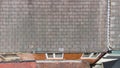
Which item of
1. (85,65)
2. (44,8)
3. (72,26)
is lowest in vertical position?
(85,65)

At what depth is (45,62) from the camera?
→ 56.8 feet

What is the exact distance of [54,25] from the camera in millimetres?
14609

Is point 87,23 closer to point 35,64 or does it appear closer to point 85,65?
point 85,65

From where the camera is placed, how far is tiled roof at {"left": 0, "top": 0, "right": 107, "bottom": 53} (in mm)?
14547

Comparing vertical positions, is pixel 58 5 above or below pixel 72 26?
above

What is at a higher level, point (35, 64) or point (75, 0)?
point (75, 0)

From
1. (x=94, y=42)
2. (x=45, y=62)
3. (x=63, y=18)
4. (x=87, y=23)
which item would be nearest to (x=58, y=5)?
(x=63, y=18)

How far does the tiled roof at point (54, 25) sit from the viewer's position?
14547 mm

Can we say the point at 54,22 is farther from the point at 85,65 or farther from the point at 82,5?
the point at 85,65

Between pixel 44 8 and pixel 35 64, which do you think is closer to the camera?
pixel 44 8

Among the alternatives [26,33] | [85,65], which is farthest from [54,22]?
[85,65]

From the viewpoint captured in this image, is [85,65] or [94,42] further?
[85,65]

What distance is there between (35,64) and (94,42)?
15.2ft

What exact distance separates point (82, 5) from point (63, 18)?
4.25 feet
